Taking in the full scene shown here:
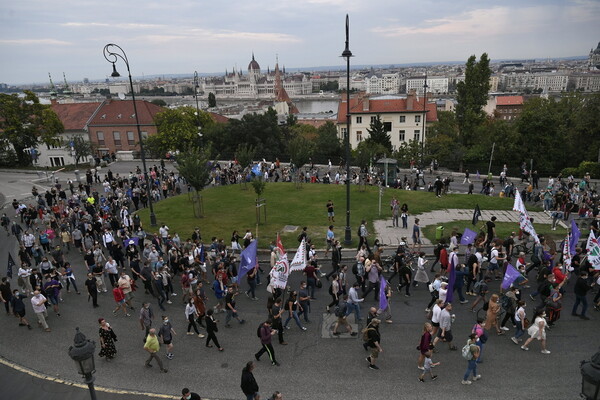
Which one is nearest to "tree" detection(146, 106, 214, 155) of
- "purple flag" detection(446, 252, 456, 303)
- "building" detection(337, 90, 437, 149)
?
"building" detection(337, 90, 437, 149)

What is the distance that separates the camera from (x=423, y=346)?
10.0m

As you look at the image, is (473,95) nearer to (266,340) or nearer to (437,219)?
(437,219)

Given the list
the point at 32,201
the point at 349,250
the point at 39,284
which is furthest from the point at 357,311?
the point at 32,201

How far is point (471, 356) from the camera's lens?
9.70 meters

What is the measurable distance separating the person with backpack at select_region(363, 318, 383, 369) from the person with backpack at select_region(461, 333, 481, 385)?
2035 mm

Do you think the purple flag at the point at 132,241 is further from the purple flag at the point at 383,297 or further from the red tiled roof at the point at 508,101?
the red tiled roof at the point at 508,101

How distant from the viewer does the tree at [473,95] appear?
49.3m

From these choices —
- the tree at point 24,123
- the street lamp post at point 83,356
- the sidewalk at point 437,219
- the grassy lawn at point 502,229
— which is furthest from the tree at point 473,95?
the street lamp post at point 83,356

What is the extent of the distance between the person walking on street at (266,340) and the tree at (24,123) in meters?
44.6

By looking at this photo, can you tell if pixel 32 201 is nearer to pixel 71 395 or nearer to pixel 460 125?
pixel 71 395

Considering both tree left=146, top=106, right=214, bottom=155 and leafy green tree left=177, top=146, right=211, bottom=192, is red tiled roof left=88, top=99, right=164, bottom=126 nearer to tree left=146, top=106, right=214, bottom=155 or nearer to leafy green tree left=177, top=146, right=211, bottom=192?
tree left=146, top=106, right=214, bottom=155

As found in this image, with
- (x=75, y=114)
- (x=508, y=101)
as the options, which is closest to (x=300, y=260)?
(x=75, y=114)

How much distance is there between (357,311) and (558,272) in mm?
6627

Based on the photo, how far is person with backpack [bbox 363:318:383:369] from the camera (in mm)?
10461
